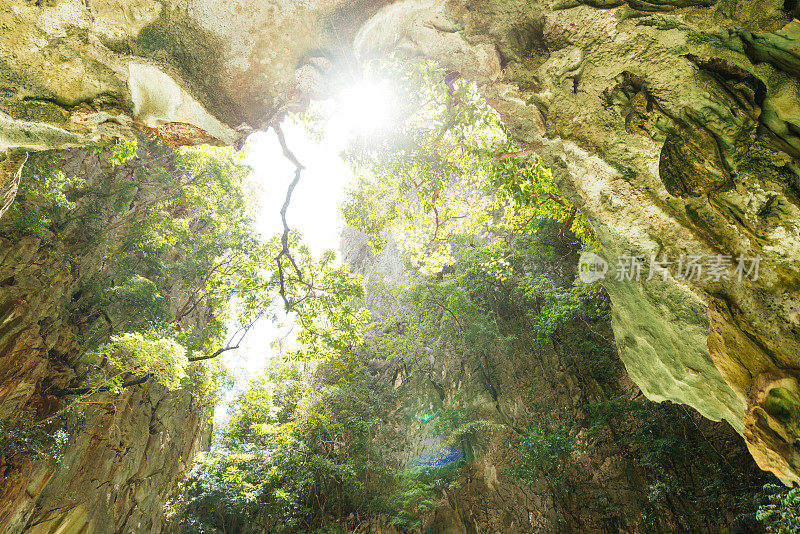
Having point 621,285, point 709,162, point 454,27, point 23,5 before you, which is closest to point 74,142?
point 23,5

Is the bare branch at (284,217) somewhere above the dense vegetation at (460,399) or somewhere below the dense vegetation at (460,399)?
above

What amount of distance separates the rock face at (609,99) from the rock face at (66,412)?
6185 millimetres

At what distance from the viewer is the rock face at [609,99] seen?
2221 millimetres

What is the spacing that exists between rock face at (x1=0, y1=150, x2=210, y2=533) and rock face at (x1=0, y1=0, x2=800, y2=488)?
6.18 meters

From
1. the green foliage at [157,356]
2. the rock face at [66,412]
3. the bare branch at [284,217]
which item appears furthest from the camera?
the rock face at [66,412]

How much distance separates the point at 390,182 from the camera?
6098 millimetres

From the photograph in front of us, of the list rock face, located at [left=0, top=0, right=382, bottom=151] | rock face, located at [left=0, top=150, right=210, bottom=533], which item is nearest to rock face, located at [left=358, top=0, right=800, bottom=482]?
rock face, located at [left=0, top=0, right=382, bottom=151]

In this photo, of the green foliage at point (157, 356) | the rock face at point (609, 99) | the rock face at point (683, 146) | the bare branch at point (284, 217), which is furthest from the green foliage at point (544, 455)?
the green foliage at point (157, 356)

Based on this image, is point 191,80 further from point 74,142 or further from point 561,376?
point 561,376

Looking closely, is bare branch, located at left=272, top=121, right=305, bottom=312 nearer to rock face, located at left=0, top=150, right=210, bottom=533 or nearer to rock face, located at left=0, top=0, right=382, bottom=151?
rock face, located at left=0, top=0, right=382, bottom=151

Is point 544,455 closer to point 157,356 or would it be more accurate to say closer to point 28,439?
point 157,356

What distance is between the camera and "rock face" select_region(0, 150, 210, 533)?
234 inches

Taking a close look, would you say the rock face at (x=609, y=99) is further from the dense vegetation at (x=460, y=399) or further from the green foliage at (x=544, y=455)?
the green foliage at (x=544, y=455)

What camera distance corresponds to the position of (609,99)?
2.91 meters
